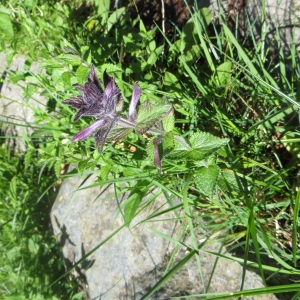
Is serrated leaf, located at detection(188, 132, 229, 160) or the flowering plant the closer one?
the flowering plant

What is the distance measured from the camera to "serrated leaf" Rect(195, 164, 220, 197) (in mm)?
1396

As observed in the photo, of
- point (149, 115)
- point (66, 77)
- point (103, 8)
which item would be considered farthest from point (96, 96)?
point (103, 8)

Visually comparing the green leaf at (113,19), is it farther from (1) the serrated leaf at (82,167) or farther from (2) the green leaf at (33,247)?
(2) the green leaf at (33,247)

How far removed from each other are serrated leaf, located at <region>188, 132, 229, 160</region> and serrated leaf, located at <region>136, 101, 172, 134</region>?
18cm

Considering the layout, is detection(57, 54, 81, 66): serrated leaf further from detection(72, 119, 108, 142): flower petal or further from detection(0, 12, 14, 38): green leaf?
detection(0, 12, 14, 38): green leaf

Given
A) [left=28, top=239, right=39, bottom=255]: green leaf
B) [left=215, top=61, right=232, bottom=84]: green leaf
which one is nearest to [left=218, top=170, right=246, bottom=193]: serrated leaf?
[left=215, top=61, right=232, bottom=84]: green leaf

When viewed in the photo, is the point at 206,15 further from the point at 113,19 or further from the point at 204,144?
the point at 204,144

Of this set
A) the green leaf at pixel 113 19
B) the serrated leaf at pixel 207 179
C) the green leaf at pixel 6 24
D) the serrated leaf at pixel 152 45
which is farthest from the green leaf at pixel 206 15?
the green leaf at pixel 6 24

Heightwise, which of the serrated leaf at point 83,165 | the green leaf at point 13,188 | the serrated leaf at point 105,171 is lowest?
the green leaf at point 13,188

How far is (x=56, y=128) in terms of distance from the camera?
1891 mm

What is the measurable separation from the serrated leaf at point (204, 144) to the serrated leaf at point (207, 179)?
3.0 inches

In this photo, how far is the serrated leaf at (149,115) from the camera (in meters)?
1.33

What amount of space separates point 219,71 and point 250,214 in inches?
26.9

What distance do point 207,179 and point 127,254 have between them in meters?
0.88
